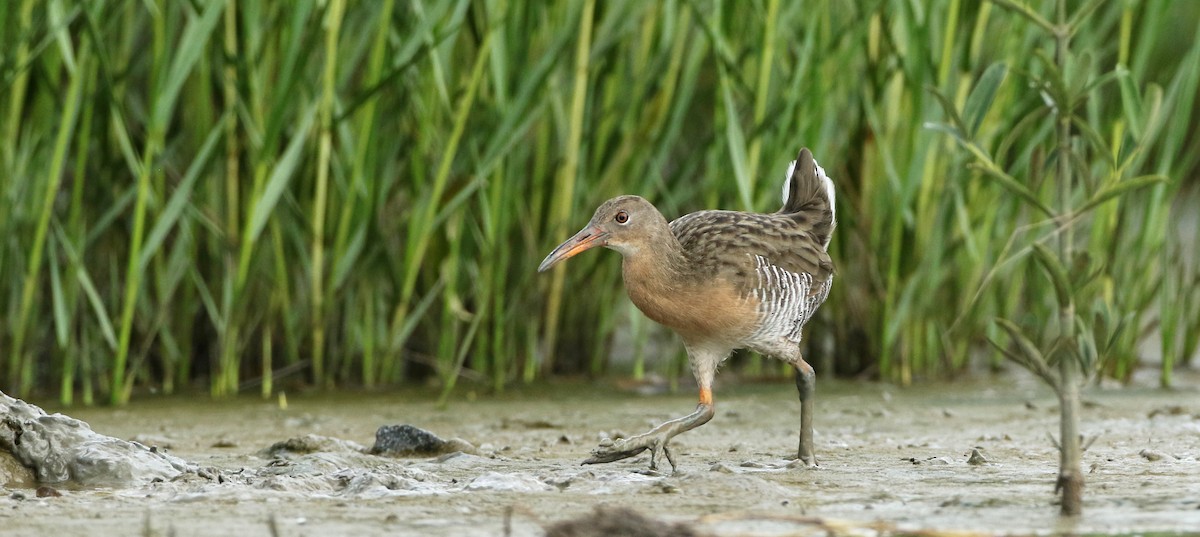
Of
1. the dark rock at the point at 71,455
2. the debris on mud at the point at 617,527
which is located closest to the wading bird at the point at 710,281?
the dark rock at the point at 71,455

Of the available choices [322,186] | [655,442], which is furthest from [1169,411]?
[322,186]

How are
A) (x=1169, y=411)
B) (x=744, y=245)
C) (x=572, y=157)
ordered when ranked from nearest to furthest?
(x=744, y=245) < (x=1169, y=411) < (x=572, y=157)

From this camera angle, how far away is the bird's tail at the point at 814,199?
485 centimetres

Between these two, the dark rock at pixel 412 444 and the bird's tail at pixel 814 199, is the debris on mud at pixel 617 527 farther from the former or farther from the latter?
the bird's tail at pixel 814 199

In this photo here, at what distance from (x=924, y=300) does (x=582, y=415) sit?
1433 millimetres

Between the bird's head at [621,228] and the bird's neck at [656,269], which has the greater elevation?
the bird's head at [621,228]

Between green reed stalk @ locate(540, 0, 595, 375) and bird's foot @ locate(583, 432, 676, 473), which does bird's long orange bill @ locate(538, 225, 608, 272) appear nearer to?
bird's foot @ locate(583, 432, 676, 473)

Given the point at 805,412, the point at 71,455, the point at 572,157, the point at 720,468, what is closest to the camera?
the point at 71,455

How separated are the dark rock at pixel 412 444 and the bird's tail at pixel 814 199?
1.30 meters

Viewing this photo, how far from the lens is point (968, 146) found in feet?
9.40

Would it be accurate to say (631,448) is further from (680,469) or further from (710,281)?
(710,281)

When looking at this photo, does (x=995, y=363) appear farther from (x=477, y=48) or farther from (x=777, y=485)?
(x=777, y=485)

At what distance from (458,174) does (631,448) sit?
2.04 meters

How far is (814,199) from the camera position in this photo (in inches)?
193
